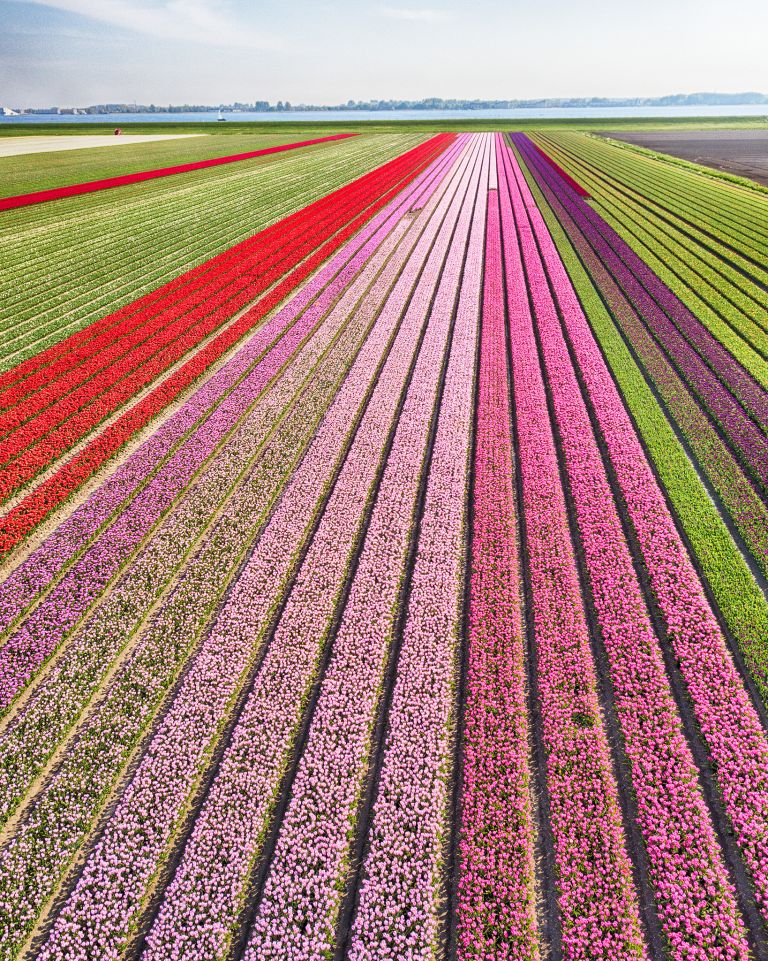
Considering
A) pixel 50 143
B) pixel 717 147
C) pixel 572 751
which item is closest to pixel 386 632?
pixel 572 751

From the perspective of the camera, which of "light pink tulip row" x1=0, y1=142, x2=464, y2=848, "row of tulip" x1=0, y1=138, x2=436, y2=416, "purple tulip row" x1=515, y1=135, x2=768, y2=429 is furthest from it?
"row of tulip" x1=0, y1=138, x2=436, y2=416

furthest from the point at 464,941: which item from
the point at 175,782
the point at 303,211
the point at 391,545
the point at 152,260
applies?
the point at 303,211

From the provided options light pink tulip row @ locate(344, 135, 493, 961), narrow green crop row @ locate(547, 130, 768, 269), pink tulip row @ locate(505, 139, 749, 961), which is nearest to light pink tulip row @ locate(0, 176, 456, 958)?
light pink tulip row @ locate(344, 135, 493, 961)

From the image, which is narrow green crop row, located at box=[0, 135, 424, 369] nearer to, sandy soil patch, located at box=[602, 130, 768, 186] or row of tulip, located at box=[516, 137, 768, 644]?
row of tulip, located at box=[516, 137, 768, 644]

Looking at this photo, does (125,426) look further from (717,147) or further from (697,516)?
(717,147)

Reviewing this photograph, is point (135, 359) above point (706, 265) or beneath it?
beneath

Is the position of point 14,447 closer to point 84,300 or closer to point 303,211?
point 84,300
